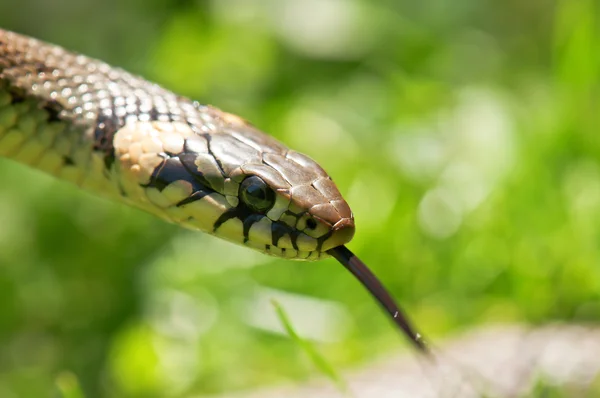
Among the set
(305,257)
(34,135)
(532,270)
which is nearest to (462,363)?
(532,270)

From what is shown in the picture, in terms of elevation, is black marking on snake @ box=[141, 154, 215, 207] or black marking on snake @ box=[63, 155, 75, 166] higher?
black marking on snake @ box=[141, 154, 215, 207]

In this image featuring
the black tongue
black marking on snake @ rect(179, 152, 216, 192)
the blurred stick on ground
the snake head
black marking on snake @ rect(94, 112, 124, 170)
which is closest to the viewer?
the black tongue

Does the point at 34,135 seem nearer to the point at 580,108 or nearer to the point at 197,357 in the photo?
the point at 197,357

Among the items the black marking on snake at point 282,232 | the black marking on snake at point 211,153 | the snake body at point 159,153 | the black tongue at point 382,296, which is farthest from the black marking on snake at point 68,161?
the black tongue at point 382,296

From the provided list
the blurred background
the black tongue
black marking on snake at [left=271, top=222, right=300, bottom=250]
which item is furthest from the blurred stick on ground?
black marking on snake at [left=271, top=222, right=300, bottom=250]

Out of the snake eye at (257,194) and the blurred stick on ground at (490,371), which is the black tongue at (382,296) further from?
the blurred stick on ground at (490,371)

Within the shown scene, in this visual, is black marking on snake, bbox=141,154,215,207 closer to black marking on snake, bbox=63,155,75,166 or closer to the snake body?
the snake body

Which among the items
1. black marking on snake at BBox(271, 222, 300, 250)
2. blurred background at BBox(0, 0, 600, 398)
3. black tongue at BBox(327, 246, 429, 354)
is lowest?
blurred background at BBox(0, 0, 600, 398)
